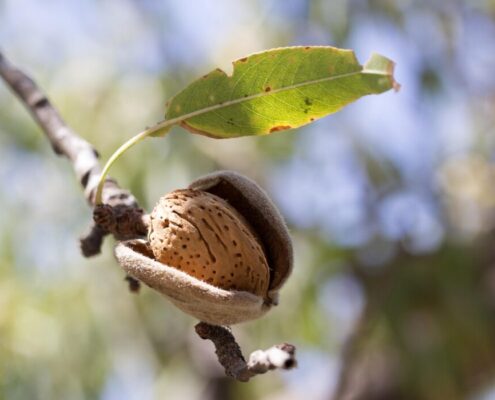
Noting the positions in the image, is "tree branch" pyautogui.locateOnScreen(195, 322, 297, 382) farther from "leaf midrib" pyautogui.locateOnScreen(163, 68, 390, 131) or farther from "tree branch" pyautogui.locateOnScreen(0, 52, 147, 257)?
"leaf midrib" pyautogui.locateOnScreen(163, 68, 390, 131)

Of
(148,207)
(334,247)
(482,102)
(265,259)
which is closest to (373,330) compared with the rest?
(334,247)

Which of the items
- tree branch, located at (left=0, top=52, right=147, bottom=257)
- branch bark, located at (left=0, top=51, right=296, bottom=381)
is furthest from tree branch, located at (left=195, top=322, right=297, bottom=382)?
tree branch, located at (left=0, top=52, right=147, bottom=257)

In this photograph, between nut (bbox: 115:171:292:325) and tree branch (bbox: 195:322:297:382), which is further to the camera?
nut (bbox: 115:171:292:325)

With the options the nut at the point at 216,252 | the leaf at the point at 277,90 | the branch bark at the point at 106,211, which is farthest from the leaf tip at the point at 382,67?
the branch bark at the point at 106,211

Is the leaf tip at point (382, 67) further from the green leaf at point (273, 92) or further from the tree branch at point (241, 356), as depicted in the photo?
the tree branch at point (241, 356)

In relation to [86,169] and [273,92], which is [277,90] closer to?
[273,92]

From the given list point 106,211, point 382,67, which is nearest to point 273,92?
point 382,67
